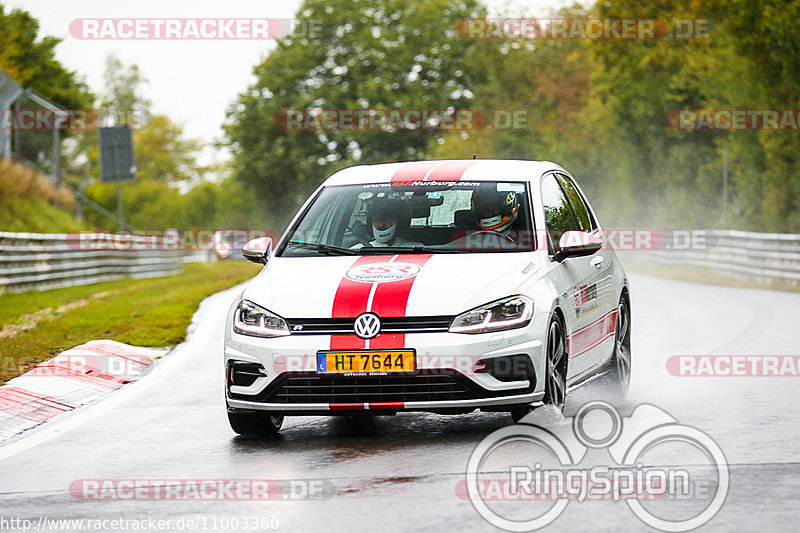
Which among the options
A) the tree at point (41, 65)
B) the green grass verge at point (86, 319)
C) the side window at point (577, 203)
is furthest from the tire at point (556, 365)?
the tree at point (41, 65)

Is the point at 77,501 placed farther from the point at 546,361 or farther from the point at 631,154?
the point at 631,154

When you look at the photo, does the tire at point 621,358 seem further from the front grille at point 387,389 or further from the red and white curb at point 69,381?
the red and white curb at point 69,381

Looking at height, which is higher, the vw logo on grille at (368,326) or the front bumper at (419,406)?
the vw logo on grille at (368,326)

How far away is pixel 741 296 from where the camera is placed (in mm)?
21984

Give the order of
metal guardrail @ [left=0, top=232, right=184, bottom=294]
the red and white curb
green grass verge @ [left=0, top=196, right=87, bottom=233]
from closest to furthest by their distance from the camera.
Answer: the red and white curb, metal guardrail @ [left=0, top=232, right=184, bottom=294], green grass verge @ [left=0, top=196, right=87, bottom=233]

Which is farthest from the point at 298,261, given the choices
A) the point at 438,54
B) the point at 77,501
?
the point at 438,54

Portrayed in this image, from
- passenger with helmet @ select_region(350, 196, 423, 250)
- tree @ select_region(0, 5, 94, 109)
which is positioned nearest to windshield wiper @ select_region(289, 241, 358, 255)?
passenger with helmet @ select_region(350, 196, 423, 250)

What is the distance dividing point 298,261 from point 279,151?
215ft

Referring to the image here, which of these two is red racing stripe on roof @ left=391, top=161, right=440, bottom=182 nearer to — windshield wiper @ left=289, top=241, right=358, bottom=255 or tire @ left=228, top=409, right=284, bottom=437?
windshield wiper @ left=289, top=241, right=358, bottom=255

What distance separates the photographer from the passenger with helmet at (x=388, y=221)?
28.4 feet

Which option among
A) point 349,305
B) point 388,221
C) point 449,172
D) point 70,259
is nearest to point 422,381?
point 349,305

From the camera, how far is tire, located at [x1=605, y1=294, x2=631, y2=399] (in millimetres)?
9727

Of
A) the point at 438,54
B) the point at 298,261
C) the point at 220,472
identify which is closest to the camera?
the point at 220,472

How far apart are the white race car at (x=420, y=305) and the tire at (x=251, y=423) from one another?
11mm
